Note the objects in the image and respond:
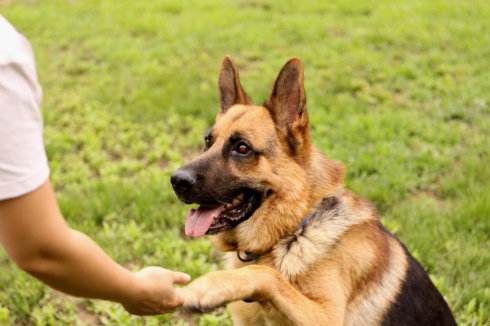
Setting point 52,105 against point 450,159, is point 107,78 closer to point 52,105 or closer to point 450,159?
point 52,105

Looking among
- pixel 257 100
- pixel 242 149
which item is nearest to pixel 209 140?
pixel 242 149

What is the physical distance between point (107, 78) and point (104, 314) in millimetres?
4426

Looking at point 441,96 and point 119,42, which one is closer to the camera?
point 441,96

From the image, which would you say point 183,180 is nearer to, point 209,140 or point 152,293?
point 209,140

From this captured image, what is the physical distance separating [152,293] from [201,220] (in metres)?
0.99

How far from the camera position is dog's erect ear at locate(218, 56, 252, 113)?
3498 mm

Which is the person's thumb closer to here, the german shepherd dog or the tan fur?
the tan fur

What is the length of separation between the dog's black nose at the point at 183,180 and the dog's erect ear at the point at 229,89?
73cm

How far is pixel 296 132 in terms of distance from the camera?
10.5 feet

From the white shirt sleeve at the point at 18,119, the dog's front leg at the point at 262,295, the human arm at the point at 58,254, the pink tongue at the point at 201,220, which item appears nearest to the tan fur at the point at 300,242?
the dog's front leg at the point at 262,295

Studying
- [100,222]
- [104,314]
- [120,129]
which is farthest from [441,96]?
[104,314]

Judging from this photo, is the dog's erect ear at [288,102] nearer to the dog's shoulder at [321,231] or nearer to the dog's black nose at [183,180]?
the dog's shoulder at [321,231]

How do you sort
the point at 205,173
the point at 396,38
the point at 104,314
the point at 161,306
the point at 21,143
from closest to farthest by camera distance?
1. the point at 21,143
2. the point at 161,306
3. the point at 205,173
4. the point at 104,314
5. the point at 396,38

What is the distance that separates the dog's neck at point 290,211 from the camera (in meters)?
3.03
